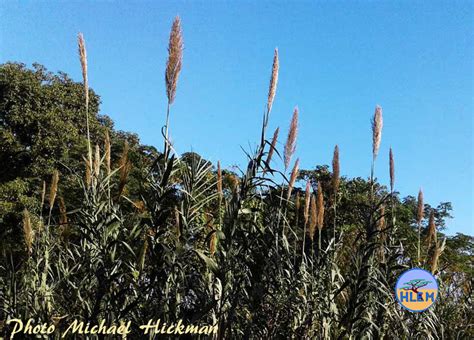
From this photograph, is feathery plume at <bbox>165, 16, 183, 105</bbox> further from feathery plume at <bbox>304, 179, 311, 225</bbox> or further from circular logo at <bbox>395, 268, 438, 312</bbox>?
circular logo at <bbox>395, 268, 438, 312</bbox>

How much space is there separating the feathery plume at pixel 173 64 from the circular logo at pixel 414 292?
1858 millimetres

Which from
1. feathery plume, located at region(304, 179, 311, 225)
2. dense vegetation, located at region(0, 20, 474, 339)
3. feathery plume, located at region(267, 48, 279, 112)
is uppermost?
feathery plume, located at region(267, 48, 279, 112)

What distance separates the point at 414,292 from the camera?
9.84 ft

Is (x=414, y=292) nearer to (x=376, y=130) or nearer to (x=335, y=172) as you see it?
(x=335, y=172)

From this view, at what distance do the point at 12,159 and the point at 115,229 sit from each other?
1369 cm

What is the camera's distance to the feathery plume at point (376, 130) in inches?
122

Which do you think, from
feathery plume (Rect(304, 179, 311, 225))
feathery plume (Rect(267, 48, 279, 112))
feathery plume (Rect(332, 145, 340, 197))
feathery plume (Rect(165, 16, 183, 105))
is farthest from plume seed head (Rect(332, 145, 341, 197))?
feathery plume (Rect(165, 16, 183, 105))

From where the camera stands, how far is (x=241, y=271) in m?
2.67

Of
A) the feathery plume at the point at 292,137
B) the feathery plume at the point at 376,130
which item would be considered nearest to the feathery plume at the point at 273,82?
the feathery plume at the point at 292,137

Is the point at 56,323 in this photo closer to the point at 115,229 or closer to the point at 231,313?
the point at 115,229

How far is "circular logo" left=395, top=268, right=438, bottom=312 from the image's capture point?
292cm

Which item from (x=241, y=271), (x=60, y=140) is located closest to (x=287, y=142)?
(x=241, y=271)

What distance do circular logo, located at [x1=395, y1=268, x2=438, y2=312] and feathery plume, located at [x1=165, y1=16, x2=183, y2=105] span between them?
1.86 metres

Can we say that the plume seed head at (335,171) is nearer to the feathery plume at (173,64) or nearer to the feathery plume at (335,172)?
A: the feathery plume at (335,172)
